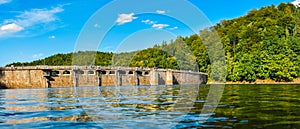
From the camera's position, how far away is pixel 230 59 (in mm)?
105938

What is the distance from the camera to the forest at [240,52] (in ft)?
313

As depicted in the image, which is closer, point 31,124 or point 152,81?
point 31,124

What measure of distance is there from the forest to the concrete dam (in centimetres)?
832

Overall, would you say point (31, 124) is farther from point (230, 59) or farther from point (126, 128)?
point (230, 59)

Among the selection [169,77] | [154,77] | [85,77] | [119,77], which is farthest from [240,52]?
[85,77]

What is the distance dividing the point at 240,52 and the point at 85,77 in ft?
159

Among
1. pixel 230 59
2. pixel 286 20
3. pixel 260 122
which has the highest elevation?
pixel 286 20

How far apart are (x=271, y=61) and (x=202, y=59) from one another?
81.8 feet

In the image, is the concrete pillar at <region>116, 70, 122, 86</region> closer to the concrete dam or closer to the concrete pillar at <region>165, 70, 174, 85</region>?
the concrete dam

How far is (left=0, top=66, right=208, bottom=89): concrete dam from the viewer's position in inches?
3068

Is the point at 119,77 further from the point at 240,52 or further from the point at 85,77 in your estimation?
the point at 240,52

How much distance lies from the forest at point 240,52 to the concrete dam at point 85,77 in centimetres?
832

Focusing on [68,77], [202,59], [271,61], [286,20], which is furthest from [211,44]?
[68,77]

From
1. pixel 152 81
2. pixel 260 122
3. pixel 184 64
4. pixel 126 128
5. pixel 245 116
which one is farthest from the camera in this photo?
pixel 184 64
